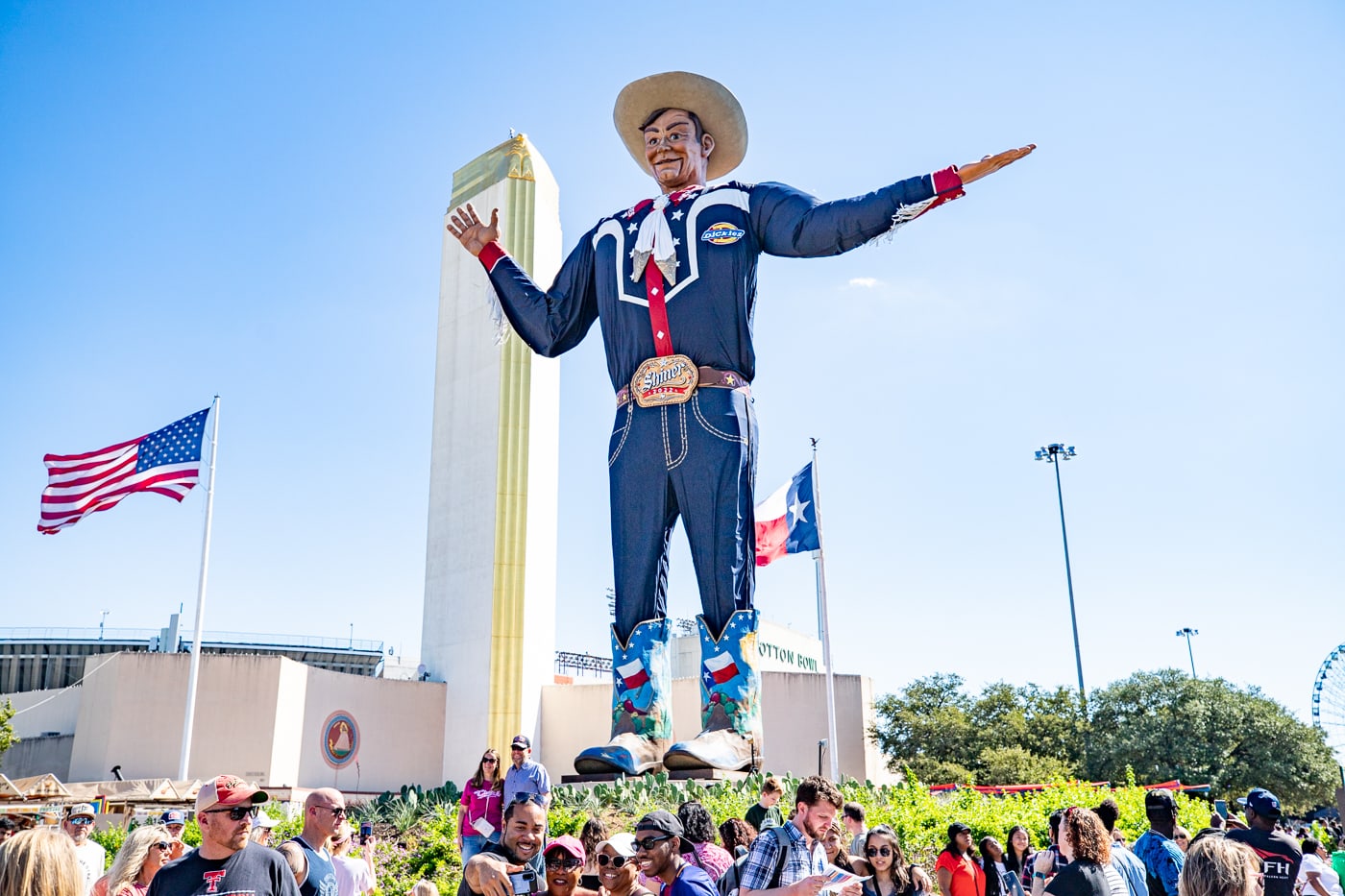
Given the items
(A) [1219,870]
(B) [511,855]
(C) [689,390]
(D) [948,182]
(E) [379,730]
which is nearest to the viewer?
(A) [1219,870]

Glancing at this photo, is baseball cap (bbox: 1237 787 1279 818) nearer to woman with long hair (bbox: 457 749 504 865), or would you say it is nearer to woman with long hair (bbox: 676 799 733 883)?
woman with long hair (bbox: 676 799 733 883)

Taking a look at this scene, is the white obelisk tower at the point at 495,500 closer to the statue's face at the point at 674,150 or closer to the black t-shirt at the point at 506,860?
the statue's face at the point at 674,150

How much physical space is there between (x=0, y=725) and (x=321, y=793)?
2066 cm

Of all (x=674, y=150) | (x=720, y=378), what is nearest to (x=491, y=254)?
(x=674, y=150)

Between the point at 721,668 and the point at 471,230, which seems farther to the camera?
the point at 471,230

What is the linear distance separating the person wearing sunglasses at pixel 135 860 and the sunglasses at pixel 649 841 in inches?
94.2

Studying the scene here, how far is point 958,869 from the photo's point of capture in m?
7.31

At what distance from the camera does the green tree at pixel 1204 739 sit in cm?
2689

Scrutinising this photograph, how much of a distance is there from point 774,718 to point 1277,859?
45.4 feet

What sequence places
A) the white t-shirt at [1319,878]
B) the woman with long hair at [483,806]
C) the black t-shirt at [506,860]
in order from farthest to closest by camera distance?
the woman with long hair at [483,806], the white t-shirt at [1319,878], the black t-shirt at [506,860]

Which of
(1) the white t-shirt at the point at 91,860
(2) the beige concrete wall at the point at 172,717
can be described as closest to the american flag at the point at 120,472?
(2) the beige concrete wall at the point at 172,717

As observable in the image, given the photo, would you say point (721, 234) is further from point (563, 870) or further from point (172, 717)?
point (172, 717)

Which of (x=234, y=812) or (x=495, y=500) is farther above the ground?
(x=495, y=500)

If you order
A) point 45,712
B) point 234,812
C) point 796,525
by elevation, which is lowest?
point 234,812
